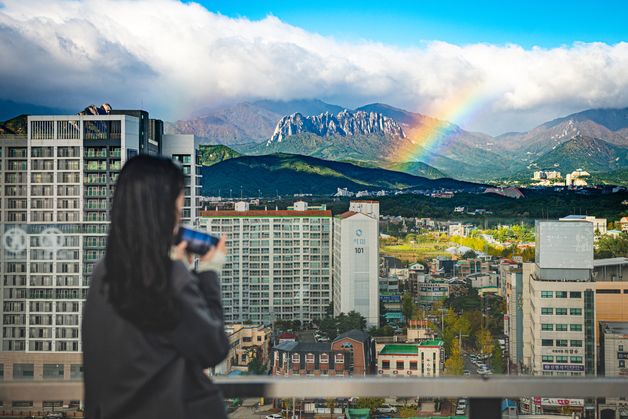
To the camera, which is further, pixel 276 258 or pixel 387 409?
pixel 276 258

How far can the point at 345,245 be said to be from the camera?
32.5ft

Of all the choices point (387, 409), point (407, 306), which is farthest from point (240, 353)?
point (407, 306)

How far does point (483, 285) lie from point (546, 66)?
8629mm

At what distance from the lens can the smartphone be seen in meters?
Answer: 0.82

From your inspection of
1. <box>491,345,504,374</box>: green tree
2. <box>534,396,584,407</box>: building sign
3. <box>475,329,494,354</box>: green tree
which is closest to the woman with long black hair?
<box>534,396,584,407</box>: building sign

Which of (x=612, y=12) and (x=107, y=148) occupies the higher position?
(x=612, y=12)

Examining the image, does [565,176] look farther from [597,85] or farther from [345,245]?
[345,245]

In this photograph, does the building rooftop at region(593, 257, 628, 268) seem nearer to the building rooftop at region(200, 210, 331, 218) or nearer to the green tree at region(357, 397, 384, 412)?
the building rooftop at region(200, 210, 331, 218)

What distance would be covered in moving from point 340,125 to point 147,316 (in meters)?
19.4

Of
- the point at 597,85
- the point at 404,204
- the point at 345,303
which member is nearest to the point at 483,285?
the point at 345,303

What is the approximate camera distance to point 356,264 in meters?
9.78

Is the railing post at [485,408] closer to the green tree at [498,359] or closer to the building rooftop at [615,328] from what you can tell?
the green tree at [498,359]

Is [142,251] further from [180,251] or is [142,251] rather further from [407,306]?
[407,306]

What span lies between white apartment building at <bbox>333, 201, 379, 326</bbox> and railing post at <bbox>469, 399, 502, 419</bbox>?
7.38 m
